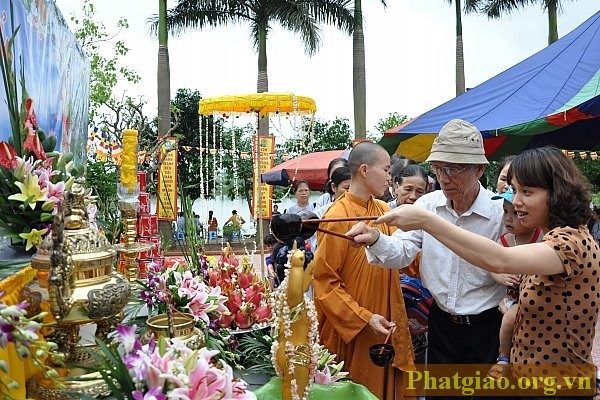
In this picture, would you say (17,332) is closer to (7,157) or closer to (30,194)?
(30,194)

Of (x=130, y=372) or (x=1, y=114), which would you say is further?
(x=1, y=114)

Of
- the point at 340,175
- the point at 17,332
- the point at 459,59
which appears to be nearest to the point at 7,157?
the point at 17,332

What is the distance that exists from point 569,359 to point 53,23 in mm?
2655

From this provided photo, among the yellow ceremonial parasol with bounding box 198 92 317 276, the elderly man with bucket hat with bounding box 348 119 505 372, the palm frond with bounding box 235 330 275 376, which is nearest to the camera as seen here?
the palm frond with bounding box 235 330 275 376

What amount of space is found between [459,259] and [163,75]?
11399mm

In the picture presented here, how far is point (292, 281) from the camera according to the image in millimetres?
1120

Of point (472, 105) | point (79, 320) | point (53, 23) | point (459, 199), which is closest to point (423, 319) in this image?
point (459, 199)

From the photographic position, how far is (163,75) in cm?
1234

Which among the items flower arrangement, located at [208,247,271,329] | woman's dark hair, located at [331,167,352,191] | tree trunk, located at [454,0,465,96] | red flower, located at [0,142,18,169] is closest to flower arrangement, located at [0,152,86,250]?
red flower, located at [0,142,18,169]

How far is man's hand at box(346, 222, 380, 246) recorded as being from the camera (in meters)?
1.87

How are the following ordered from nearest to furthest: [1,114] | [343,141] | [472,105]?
[1,114]
[472,105]
[343,141]

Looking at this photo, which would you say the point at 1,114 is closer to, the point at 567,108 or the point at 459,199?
the point at 459,199

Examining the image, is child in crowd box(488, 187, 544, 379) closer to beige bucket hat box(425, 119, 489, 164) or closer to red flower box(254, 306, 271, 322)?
beige bucket hat box(425, 119, 489, 164)

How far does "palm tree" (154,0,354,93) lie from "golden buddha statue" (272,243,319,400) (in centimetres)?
1196
